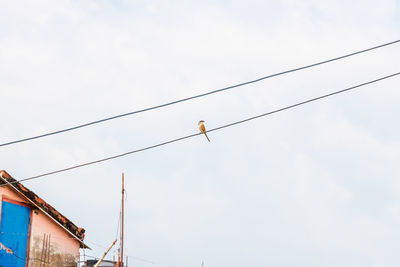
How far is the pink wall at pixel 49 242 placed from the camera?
89.0 feet

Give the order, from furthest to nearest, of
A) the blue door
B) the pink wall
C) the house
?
the pink wall < the house < the blue door

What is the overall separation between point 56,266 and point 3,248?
12.1 ft

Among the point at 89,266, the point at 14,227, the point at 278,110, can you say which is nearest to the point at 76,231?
the point at 14,227

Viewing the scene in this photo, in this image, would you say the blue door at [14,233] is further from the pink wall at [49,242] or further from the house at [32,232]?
the pink wall at [49,242]

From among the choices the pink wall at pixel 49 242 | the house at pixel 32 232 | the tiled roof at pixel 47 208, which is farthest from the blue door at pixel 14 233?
the tiled roof at pixel 47 208

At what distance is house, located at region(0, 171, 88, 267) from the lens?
25.8 m

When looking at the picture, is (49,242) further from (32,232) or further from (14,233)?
(14,233)

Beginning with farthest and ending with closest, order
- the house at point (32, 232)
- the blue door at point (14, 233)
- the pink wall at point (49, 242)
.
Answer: the pink wall at point (49, 242), the house at point (32, 232), the blue door at point (14, 233)

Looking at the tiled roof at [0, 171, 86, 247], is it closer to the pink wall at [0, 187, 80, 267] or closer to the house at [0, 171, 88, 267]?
the house at [0, 171, 88, 267]

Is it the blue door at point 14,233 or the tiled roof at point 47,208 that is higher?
the tiled roof at point 47,208

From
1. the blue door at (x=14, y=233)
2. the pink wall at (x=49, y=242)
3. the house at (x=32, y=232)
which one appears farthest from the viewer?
the pink wall at (x=49, y=242)

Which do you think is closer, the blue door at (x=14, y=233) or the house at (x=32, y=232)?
the blue door at (x=14, y=233)

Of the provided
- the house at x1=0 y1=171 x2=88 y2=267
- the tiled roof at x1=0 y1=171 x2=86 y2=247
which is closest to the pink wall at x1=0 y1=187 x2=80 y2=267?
the house at x1=0 y1=171 x2=88 y2=267

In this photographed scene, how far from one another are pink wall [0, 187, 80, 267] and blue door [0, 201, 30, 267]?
1.05 ft
